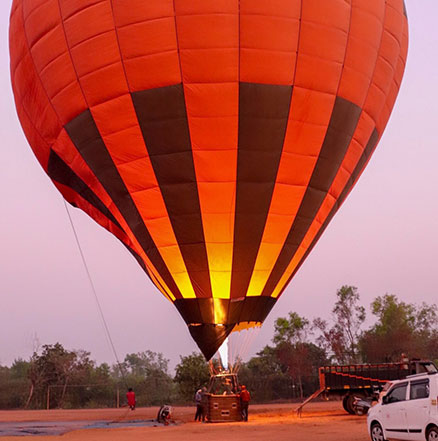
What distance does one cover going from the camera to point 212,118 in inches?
535

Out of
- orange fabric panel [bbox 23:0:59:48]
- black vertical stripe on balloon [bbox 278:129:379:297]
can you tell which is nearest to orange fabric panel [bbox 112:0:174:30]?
orange fabric panel [bbox 23:0:59:48]

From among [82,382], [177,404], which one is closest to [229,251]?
[177,404]

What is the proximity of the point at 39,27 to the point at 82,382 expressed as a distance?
102 ft

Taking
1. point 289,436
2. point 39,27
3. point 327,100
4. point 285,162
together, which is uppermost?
point 39,27

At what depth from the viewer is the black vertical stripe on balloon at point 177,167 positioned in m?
13.6

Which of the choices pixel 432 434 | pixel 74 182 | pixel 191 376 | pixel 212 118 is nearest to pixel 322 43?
pixel 212 118

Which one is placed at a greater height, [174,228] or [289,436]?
[174,228]

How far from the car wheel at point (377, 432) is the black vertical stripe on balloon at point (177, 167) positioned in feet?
17.6

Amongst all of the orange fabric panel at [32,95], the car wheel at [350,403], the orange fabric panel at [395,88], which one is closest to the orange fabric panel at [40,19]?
the orange fabric panel at [32,95]

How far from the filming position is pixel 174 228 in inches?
570

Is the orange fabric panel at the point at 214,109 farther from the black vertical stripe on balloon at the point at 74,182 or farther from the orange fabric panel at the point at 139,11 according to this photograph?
the black vertical stripe on balloon at the point at 74,182

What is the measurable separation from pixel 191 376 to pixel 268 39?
24.6m

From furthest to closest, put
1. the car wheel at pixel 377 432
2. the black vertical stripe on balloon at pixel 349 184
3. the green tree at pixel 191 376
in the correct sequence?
the green tree at pixel 191 376 → the black vertical stripe on balloon at pixel 349 184 → the car wheel at pixel 377 432

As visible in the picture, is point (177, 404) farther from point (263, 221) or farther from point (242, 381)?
point (263, 221)
